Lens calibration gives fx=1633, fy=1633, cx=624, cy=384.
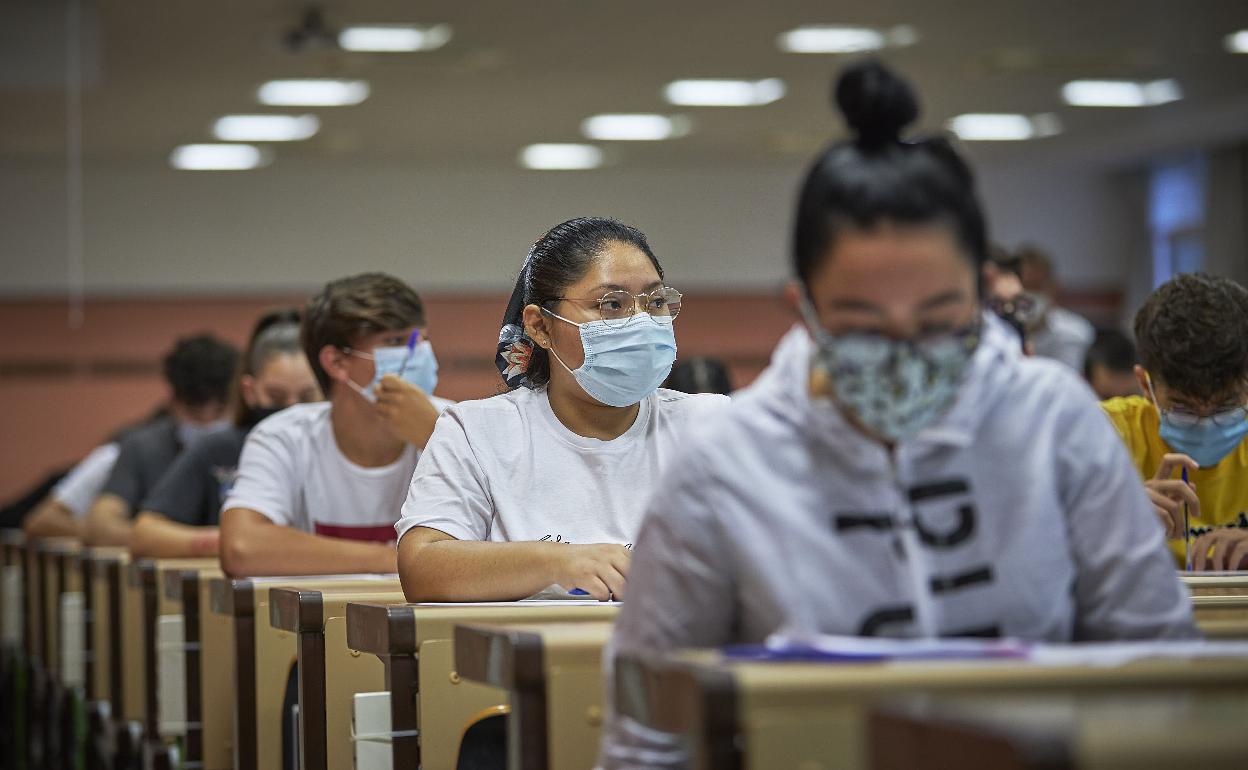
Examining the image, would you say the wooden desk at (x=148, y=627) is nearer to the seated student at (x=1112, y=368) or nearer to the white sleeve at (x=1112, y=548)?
the white sleeve at (x=1112, y=548)

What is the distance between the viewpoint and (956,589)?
1.40 meters

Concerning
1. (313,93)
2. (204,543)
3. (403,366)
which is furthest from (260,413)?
(313,93)

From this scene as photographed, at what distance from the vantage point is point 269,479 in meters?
3.44

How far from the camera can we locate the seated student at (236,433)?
4.23m

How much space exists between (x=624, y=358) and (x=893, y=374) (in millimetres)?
1236

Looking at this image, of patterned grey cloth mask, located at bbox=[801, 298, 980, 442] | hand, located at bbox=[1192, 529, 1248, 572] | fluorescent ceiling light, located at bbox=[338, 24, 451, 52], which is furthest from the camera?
fluorescent ceiling light, located at bbox=[338, 24, 451, 52]

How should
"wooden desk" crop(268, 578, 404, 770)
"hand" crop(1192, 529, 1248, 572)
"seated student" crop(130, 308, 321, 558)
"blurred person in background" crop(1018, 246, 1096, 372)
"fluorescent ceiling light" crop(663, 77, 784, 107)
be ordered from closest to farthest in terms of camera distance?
"wooden desk" crop(268, 578, 404, 770) < "hand" crop(1192, 529, 1248, 572) < "seated student" crop(130, 308, 321, 558) < "blurred person in background" crop(1018, 246, 1096, 372) < "fluorescent ceiling light" crop(663, 77, 784, 107)

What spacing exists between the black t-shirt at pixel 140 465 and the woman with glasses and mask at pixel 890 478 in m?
4.25

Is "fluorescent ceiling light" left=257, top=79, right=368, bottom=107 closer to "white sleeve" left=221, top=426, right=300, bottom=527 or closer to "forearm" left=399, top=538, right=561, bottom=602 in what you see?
"white sleeve" left=221, top=426, right=300, bottom=527

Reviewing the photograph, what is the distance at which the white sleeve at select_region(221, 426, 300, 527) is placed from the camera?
134 inches

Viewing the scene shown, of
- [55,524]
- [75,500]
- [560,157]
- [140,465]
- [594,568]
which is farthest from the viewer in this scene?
[560,157]

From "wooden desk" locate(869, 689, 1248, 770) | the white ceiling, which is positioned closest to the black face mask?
"wooden desk" locate(869, 689, 1248, 770)

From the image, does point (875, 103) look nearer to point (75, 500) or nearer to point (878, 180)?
point (878, 180)

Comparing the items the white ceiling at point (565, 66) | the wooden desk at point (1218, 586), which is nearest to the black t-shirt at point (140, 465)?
the white ceiling at point (565, 66)
